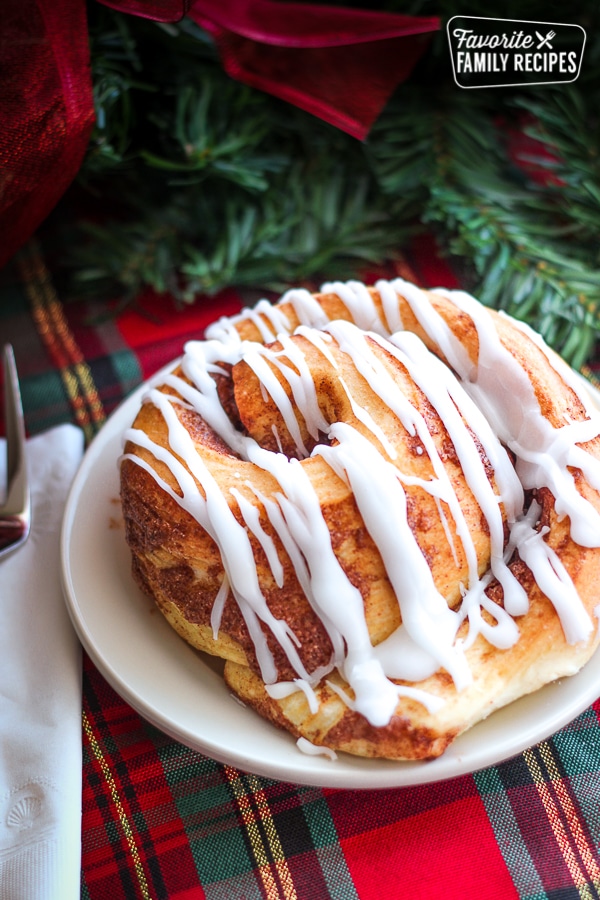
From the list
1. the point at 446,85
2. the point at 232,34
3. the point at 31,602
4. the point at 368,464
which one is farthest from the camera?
the point at 446,85

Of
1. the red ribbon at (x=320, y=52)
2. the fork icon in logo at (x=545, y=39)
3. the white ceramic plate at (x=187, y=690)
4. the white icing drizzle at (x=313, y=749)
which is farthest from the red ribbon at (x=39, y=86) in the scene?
the white icing drizzle at (x=313, y=749)

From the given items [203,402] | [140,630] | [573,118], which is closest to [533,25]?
[573,118]

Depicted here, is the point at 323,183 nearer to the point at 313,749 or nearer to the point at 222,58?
the point at 222,58

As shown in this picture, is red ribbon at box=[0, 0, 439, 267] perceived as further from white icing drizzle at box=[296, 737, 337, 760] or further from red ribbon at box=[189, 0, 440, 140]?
white icing drizzle at box=[296, 737, 337, 760]

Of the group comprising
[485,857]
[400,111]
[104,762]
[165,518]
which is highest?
[400,111]

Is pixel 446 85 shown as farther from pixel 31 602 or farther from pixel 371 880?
pixel 371 880

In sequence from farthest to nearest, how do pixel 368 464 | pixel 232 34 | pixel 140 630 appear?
pixel 232 34 → pixel 140 630 → pixel 368 464

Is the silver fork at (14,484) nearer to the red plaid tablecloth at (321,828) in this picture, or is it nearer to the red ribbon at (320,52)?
the red plaid tablecloth at (321,828)
